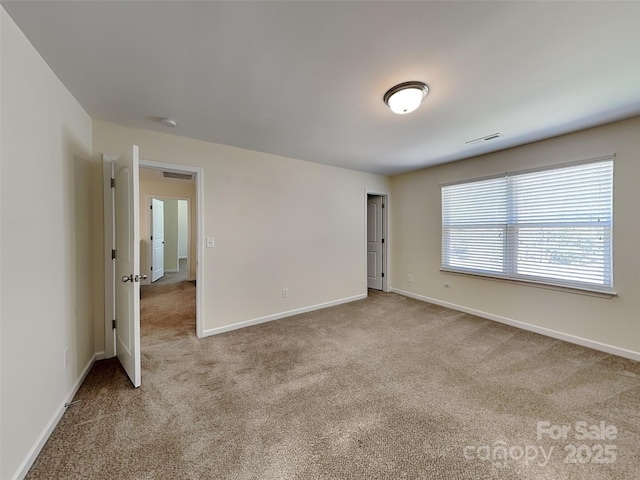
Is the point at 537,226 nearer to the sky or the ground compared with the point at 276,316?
nearer to the sky

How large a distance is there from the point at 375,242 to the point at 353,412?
3.79 meters

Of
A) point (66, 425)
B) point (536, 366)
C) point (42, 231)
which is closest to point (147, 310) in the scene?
point (66, 425)

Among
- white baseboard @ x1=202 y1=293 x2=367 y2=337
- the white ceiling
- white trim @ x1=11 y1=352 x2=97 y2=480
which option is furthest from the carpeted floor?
the white ceiling

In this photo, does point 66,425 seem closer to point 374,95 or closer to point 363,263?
point 374,95

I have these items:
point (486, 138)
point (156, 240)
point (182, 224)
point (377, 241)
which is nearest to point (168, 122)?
point (486, 138)

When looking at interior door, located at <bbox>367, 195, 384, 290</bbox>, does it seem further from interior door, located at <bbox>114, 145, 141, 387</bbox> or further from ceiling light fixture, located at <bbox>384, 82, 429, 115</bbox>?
interior door, located at <bbox>114, 145, 141, 387</bbox>

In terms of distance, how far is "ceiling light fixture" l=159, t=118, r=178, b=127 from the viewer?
2.38 meters

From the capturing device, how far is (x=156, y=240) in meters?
6.30

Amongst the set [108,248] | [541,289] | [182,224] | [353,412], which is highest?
[182,224]

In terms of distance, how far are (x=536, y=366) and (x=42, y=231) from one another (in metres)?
4.09

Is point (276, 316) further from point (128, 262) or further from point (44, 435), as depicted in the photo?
point (44, 435)

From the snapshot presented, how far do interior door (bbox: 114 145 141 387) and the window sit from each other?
421 centimetres

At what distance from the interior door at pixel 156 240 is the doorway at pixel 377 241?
5205mm

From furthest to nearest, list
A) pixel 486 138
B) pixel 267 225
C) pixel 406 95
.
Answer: pixel 267 225 → pixel 486 138 → pixel 406 95
